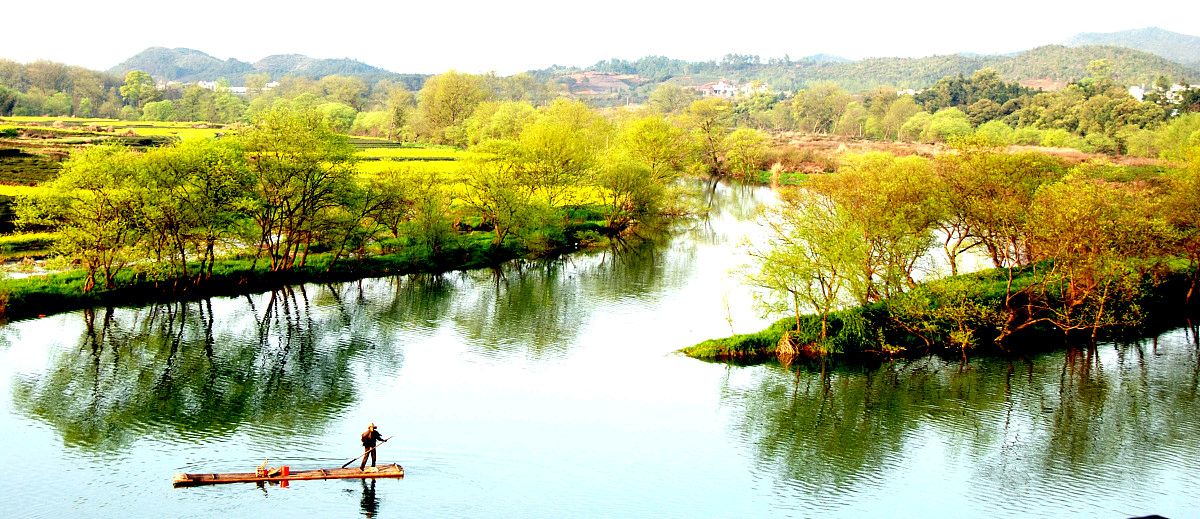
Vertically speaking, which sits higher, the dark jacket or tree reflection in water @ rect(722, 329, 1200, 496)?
the dark jacket

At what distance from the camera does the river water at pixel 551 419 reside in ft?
74.5

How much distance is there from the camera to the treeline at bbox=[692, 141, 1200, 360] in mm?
35250

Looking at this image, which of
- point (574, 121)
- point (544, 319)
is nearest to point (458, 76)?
point (574, 121)

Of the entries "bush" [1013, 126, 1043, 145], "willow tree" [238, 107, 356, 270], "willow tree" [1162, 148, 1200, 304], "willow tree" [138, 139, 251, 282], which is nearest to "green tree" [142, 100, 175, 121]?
"willow tree" [238, 107, 356, 270]

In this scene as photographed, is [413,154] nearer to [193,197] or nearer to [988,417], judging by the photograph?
[193,197]

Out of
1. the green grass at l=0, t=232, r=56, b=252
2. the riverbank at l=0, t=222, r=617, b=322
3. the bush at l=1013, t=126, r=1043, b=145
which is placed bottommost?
the riverbank at l=0, t=222, r=617, b=322

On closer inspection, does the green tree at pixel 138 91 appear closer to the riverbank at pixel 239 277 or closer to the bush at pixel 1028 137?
the riverbank at pixel 239 277

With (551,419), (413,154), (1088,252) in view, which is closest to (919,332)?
(1088,252)

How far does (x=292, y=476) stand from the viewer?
2158 cm

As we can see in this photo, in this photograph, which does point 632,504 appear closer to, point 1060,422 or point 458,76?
point 1060,422

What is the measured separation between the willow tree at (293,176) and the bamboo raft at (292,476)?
920 inches

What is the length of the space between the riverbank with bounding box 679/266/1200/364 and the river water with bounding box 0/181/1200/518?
1377 millimetres

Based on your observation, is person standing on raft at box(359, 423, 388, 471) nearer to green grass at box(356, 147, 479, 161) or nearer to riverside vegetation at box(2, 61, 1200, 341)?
riverside vegetation at box(2, 61, 1200, 341)

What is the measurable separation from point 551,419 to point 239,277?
73.2 feet
